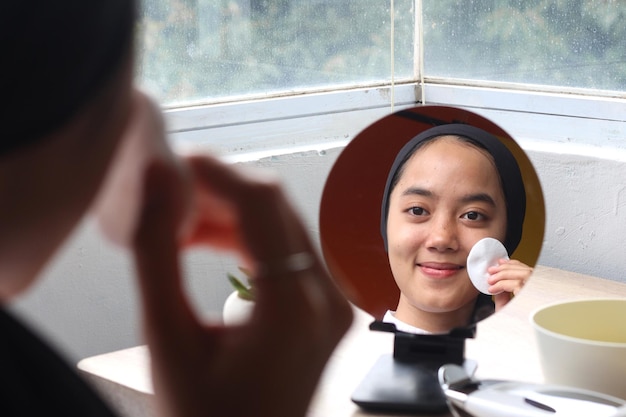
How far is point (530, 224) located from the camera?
2.78 feet

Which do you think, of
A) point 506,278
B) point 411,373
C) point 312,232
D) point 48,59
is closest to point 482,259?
point 506,278

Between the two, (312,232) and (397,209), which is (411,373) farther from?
(312,232)

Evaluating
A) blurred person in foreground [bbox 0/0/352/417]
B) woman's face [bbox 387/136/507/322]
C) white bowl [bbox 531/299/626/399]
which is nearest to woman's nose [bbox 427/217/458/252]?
woman's face [bbox 387/136/507/322]

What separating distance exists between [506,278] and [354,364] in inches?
8.1

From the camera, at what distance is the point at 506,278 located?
32.8 inches

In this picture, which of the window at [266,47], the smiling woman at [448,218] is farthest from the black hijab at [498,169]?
the window at [266,47]

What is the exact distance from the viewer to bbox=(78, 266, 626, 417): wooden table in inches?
34.8

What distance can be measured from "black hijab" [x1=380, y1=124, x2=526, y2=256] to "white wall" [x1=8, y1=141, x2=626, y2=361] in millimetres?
493

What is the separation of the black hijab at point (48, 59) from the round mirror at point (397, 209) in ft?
2.07

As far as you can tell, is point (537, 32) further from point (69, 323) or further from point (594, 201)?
point (69, 323)

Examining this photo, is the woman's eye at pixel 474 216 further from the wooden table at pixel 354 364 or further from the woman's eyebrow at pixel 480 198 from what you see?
the wooden table at pixel 354 364

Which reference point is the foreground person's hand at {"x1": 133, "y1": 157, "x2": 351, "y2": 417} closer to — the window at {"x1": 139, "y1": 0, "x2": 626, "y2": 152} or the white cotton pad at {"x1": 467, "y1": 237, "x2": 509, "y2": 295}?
the white cotton pad at {"x1": 467, "y1": 237, "x2": 509, "y2": 295}

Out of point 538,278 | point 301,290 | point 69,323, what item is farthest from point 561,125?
point 301,290

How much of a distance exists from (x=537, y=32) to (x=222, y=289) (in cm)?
70
